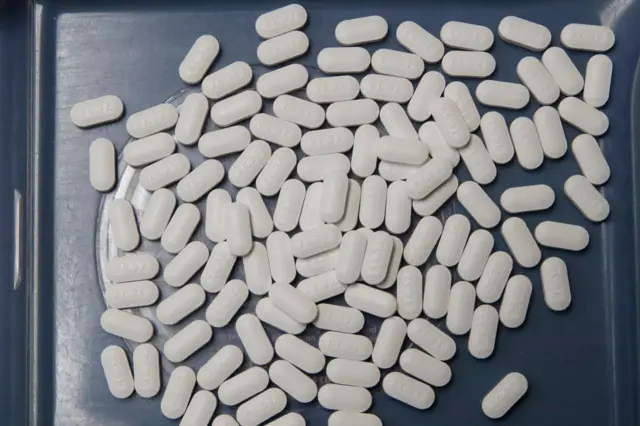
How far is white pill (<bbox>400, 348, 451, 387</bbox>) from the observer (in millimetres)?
846

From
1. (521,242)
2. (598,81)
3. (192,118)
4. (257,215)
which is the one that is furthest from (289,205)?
(598,81)

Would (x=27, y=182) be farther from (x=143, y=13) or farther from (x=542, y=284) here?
(x=542, y=284)

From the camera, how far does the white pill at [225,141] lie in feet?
2.81

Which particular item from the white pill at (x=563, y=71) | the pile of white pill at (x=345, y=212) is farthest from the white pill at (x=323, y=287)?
the white pill at (x=563, y=71)

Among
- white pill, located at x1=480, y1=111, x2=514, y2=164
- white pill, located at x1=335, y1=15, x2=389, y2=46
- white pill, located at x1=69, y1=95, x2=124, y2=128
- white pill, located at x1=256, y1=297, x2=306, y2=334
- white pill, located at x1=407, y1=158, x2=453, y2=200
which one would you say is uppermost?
white pill, located at x1=335, y1=15, x2=389, y2=46

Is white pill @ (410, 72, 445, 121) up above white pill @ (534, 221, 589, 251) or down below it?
above

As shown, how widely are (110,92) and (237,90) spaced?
136 mm

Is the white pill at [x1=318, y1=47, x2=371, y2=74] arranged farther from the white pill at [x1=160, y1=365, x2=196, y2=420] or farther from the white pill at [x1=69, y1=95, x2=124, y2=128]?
the white pill at [x1=160, y1=365, x2=196, y2=420]

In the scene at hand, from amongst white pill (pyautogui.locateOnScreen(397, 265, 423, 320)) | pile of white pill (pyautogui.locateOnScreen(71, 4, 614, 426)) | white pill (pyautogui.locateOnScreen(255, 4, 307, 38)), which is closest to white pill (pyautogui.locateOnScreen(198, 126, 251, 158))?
pile of white pill (pyautogui.locateOnScreen(71, 4, 614, 426))

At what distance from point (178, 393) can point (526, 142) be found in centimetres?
44

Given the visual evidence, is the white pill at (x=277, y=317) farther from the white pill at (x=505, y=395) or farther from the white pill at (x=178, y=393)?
the white pill at (x=505, y=395)

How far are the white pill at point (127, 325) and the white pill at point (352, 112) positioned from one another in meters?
0.28

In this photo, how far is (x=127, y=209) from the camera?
2.85 ft

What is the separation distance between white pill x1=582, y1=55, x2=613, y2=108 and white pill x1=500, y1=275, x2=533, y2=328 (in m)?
0.20
